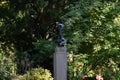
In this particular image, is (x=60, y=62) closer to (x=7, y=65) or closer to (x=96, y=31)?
(x=96, y=31)

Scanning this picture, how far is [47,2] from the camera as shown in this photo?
14.7 m

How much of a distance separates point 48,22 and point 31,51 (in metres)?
1.30

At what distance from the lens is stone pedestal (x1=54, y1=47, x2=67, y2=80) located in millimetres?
7531

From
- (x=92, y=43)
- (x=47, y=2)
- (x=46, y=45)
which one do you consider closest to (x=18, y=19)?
(x=47, y=2)

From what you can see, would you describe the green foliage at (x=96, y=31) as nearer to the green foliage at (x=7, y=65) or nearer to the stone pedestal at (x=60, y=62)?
the green foliage at (x=7, y=65)

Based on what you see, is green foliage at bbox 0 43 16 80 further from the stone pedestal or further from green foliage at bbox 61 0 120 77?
the stone pedestal

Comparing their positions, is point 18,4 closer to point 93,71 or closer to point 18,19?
point 18,19

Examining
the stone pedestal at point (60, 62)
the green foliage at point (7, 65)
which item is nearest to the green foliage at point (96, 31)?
the green foliage at point (7, 65)

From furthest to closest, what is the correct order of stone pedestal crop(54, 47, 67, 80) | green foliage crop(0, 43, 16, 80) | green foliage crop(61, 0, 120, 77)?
green foliage crop(0, 43, 16, 80) < green foliage crop(61, 0, 120, 77) < stone pedestal crop(54, 47, 67, 80)

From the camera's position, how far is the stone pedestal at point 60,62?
7.53 meters

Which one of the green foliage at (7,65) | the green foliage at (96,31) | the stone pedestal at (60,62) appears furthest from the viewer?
the green foliage at (7,65)

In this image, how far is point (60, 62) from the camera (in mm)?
7562

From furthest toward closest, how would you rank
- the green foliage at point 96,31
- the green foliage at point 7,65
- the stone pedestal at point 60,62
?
the green foliage at point 7,65 → the green foliage at point 96,31 → the stone pedestal at point 60,62

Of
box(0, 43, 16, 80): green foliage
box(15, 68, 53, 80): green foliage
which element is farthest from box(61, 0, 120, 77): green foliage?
box(0, 43, 16, 80): green foliage
